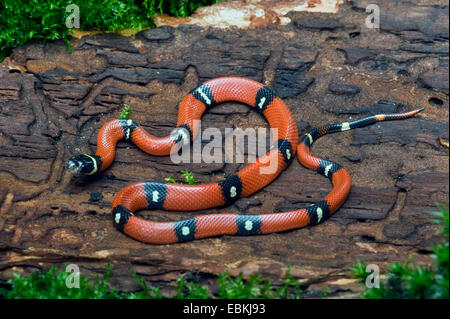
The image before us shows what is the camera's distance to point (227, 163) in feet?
21.1

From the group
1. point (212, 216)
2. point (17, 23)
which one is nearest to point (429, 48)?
point (212, 216)

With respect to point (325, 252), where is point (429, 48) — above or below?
above

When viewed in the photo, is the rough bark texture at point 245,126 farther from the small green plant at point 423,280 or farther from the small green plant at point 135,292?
the small green plant at point 423,280

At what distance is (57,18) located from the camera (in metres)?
7.32

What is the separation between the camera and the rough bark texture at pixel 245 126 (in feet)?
17.1

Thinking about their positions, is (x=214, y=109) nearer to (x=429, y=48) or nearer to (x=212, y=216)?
(x=212, y=216)

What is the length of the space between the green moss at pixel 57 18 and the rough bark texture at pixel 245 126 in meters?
0.20

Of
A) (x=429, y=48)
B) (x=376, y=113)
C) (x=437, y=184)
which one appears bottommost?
(x=437, y=184)

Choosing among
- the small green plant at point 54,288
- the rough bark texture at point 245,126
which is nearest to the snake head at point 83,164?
the rough bark texture at point 245,126

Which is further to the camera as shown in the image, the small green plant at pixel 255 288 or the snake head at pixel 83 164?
the snake head at pixel 83 164

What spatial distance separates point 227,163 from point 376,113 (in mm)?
2194

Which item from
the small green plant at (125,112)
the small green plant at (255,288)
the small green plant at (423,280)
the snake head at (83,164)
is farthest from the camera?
the small green plant at (125,112)

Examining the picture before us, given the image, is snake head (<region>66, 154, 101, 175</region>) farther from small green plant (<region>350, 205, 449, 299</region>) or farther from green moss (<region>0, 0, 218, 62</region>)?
small green plant (<region>350, 205, 449, 299</region>)
